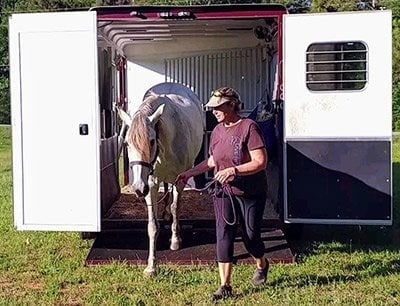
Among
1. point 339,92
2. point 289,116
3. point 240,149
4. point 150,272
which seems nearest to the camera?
point 240,149

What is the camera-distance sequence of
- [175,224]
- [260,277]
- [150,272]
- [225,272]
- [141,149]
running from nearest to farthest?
1. [225,272]
2. [260,277]
3. [141,149]
4. [150,272]
5. [175,224]

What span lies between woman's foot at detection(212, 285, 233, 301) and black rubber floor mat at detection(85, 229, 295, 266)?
1.05 meters

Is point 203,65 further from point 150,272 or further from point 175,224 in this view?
point 150,272

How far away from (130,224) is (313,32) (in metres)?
2.69

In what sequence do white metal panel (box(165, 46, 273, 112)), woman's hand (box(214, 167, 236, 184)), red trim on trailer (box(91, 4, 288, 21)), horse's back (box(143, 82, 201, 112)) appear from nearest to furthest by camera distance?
woman's hand (box(214, 167, 236, 184)), red trim on trailer (box(91, 4, 288, 21)), horse's back (box(143, 82, 201, 112)), white metal panel (box(165, 46, 273, 112))

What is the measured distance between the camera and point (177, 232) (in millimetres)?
7062

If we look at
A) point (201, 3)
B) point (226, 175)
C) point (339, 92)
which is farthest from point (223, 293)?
point (201, 3)

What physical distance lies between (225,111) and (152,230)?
5.52 ft

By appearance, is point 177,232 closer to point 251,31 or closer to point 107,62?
point 107,62

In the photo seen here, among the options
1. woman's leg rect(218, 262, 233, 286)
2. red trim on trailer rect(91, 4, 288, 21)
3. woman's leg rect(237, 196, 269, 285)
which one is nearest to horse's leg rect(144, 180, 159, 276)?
woman's leg rect(218, 262, 233, 286)

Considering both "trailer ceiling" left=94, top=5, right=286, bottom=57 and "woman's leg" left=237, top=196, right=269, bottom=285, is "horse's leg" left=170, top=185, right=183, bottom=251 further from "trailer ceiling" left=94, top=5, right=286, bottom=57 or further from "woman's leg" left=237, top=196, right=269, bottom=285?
"trailer ceiling" left=94, top=5, right=286, bottom=57

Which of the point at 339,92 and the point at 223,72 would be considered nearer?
the point at 339,92

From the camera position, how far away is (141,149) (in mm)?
5934

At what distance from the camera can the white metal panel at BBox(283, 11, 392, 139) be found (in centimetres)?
653
